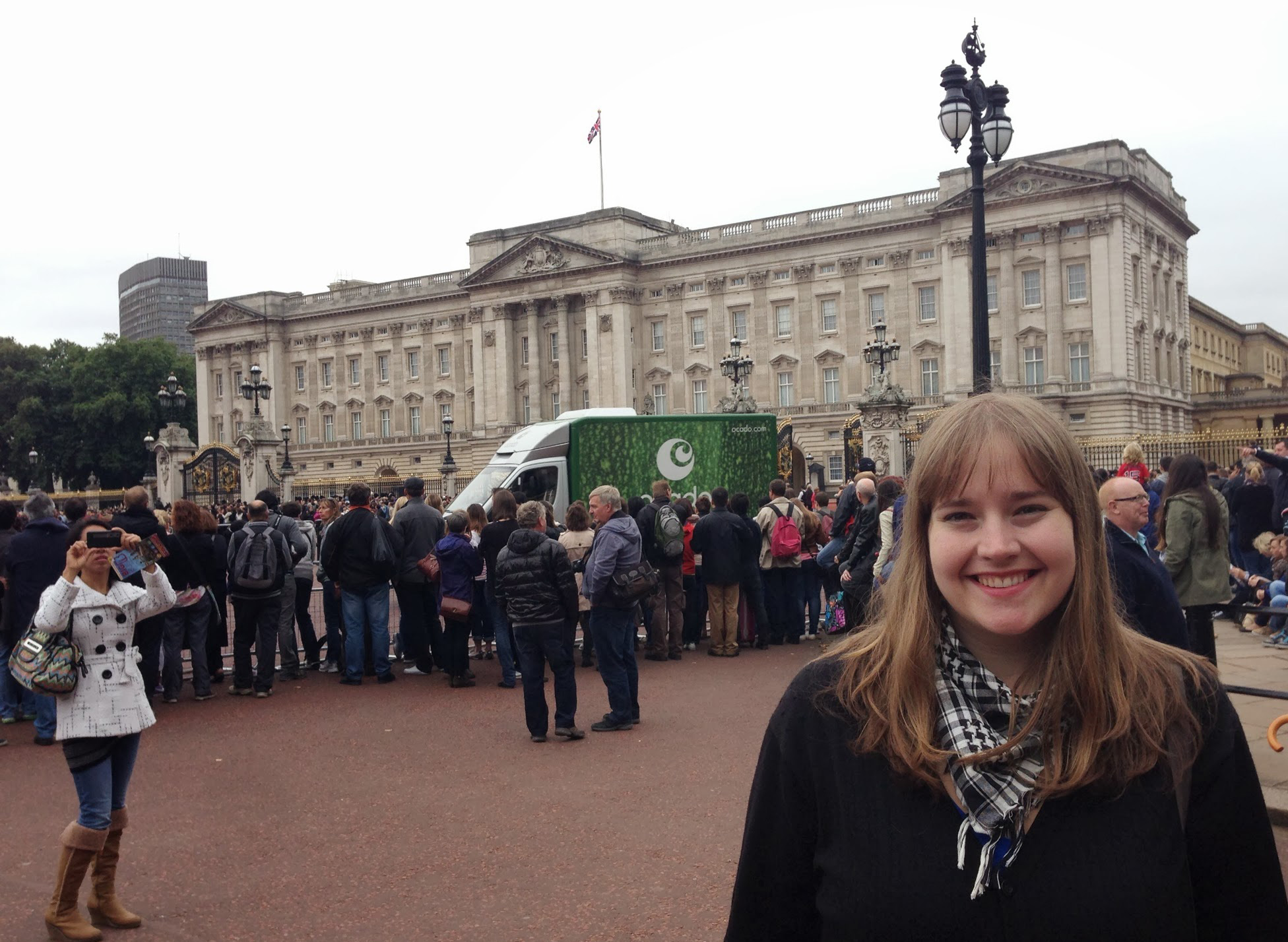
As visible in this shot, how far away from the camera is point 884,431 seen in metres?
27.0

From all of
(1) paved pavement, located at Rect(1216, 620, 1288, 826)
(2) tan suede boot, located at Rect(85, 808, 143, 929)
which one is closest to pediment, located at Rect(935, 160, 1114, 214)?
(1) paved pavement, located at Rect(1216, 620, 1288, 826)

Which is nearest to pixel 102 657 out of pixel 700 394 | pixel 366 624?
pixel 366 624

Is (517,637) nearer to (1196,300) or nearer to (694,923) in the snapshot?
(694,923)

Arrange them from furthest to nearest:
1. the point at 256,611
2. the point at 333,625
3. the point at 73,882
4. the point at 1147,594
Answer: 1. the point at 333,625
2. the point at 256,611
3. the point at 73,882
4. the point at 1147,594

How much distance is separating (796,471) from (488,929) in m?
55.6

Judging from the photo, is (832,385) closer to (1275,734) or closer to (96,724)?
(1275,734)

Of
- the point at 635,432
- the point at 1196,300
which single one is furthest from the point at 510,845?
the point at 1196,300

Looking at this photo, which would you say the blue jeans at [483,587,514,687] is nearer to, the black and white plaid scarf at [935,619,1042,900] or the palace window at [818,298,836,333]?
the black and white plaid scarf at [935,619,1042,900]

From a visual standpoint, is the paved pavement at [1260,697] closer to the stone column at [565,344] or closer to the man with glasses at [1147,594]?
the man with glasses at [1147,594]

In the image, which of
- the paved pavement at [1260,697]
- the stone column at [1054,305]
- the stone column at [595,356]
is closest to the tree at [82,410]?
the stone column at [595,356]

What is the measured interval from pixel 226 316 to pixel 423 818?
81242 mm

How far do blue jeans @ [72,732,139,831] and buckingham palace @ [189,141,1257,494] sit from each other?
50143mm

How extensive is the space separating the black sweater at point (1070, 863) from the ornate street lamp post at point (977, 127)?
1024 cm

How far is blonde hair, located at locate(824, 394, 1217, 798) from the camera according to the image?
6.16ft
